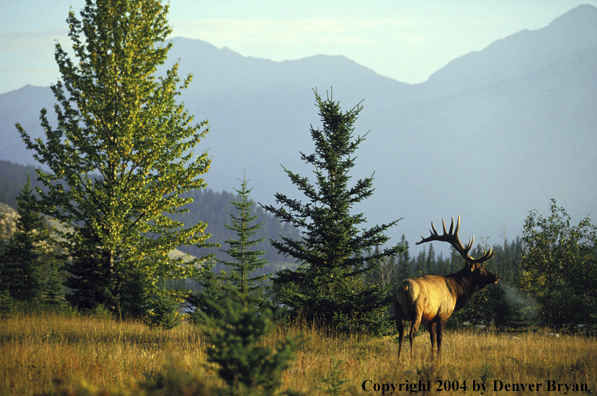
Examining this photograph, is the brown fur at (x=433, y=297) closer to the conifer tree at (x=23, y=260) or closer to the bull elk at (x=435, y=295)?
the bull elk at (x=435, y=295)

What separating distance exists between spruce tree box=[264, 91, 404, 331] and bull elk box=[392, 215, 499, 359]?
2114 millimetres

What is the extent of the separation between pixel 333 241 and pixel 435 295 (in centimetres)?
416

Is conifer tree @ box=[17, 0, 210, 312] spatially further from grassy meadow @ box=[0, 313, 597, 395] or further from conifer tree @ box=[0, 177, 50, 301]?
conifer tree @ box=[0, 177, 50, 301]

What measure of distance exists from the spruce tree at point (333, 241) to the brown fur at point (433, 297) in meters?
2.16

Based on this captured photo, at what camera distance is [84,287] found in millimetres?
16344

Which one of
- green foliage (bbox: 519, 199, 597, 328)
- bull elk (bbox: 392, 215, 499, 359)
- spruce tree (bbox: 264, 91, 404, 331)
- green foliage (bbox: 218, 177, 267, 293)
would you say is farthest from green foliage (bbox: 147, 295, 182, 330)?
green foliage (bbox: 519, 199, 597, 328)

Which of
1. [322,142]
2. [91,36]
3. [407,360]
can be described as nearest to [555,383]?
[407,360]

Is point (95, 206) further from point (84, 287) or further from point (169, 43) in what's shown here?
point (169, 43)

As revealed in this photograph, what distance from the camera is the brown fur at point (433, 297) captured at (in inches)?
330

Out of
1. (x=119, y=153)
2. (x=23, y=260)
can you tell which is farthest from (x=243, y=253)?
(x=23, y=260)

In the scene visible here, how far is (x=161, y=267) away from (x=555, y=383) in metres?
12.6

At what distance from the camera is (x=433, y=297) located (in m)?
8.82

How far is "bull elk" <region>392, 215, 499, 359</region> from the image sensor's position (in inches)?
330

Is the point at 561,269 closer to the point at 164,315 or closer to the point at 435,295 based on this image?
the point at 435,295
